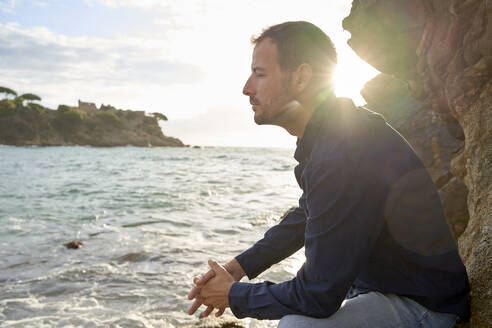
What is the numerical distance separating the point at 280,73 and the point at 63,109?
98.0 m

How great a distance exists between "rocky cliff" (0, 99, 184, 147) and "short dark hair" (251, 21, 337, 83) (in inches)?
3434

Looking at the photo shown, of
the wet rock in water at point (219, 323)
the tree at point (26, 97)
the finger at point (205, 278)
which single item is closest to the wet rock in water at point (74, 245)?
the wet rock in water at point (219, 323)

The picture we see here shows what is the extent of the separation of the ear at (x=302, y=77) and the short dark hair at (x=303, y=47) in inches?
1.0

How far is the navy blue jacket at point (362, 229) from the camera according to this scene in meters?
1.56

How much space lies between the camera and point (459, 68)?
127 inches

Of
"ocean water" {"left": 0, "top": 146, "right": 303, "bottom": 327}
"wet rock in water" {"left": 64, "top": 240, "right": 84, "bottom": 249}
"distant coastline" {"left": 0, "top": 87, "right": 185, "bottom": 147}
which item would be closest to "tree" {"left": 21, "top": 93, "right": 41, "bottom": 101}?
"distant coastline" {"left": 0, "top": 87, "right": 185, "bottom": 147}

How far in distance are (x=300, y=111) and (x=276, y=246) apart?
0.96m

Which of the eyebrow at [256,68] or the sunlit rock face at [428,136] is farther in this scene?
the sunlit rock face at [428,136]

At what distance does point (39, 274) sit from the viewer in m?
5.90

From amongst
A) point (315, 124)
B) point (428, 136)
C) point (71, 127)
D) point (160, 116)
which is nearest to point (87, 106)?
point (160, 116)

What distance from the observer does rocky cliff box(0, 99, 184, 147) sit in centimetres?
7662

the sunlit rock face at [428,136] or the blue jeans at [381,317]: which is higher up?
the sunlit rock face at [428,136]

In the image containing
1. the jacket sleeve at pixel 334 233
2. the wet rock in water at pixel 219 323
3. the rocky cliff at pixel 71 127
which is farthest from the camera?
the rocky cliff at pixel 71 127

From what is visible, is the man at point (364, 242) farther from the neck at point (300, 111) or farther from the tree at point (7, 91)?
the tree at point (7, 91)
